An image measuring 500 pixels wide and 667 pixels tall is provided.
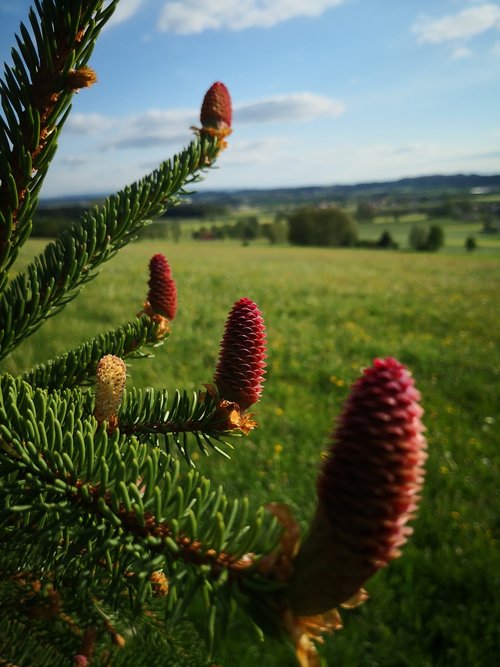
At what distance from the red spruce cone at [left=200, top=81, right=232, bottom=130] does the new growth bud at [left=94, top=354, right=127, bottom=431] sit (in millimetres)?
863

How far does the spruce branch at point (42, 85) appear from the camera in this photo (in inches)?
31.3

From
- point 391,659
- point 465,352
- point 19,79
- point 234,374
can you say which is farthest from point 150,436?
point 465,352

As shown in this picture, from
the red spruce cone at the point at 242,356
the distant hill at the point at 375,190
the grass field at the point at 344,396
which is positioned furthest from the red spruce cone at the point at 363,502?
the distant hill at the point at 375,190

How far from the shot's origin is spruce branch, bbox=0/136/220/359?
3.39ft

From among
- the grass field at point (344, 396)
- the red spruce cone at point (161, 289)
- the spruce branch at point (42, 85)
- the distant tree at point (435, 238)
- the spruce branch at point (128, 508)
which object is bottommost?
the grass field at point (344, 396)

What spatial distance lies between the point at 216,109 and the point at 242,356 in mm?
840

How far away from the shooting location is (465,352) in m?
10.2

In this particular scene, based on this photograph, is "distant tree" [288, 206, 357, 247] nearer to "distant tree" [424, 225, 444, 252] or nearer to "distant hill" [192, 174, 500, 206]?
"distant tree" [424, 225, 444, 252]

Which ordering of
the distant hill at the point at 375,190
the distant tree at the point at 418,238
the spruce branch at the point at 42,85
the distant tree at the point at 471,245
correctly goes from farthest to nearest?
the distant hill at the point at 375,190 < the distant tree at the point at 418,238 < the distant tree at the point at 471,245 < the spruce branch at the point at 42,85

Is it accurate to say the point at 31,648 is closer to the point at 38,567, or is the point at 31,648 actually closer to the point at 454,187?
the point at 38,567

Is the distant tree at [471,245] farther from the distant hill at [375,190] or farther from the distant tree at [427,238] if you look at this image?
the distant hill at [375,190]

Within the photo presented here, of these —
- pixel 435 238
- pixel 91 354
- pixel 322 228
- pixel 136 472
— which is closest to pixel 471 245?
pixel 435 238

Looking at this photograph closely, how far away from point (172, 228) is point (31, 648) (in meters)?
45.8

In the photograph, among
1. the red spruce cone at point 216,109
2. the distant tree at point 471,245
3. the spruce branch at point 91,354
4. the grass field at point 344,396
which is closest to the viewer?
the spruce branch at point 91,354
